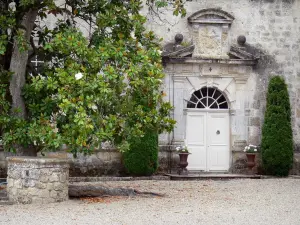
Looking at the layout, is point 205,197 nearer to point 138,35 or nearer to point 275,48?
point 138,35

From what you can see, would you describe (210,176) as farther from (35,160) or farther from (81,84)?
A: (81,84)

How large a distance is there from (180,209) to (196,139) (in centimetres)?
759

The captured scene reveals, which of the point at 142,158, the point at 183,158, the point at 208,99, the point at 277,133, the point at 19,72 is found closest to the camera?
the point at 19,72

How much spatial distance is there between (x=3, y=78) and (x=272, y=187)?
247 inches

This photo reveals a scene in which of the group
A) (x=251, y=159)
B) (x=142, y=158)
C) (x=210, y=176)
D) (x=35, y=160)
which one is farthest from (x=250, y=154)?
(x=35, y=160)

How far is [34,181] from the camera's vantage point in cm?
994

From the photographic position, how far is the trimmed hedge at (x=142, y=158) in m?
15.3

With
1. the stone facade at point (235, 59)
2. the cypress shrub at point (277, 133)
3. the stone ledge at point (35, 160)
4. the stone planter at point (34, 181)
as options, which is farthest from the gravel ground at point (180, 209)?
the stone facade at point (235, 59)

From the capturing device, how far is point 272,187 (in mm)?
13156

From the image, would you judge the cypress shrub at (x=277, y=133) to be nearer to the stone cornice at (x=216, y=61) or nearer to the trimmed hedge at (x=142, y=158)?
the stone cornice at (x=216, y=61)

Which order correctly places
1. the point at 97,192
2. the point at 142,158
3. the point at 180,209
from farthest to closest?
the point at 142,158
the point at 97,192
the point at 180,209

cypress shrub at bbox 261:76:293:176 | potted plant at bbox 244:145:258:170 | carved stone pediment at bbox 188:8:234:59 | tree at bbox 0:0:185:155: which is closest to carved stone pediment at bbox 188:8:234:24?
carved stone pediment at bbox 188:8:234:59

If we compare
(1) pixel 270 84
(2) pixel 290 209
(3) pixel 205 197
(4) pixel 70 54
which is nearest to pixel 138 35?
(4) pixel 70 54

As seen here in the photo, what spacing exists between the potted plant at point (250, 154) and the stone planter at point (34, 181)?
7.52 m
